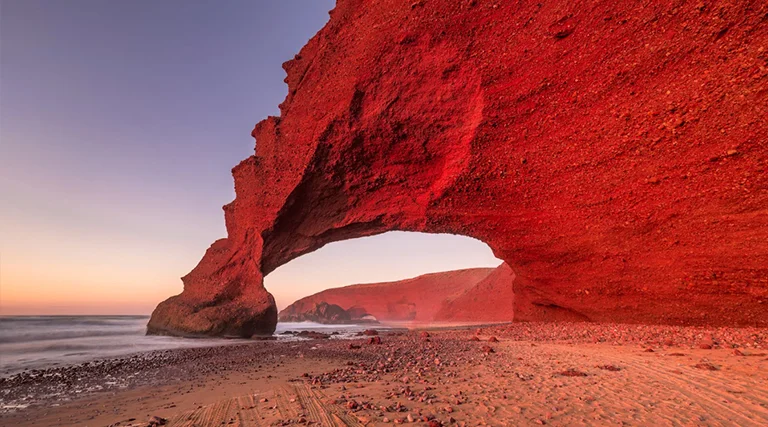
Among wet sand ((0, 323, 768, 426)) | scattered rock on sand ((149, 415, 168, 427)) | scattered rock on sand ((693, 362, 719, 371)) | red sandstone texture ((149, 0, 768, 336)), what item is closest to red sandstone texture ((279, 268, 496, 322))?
red sandstone texture ((149, 0, 768, 336))

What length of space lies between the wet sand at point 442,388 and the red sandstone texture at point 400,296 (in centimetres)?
5339

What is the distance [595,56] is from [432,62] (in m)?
4.53

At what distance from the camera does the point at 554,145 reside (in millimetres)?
9438

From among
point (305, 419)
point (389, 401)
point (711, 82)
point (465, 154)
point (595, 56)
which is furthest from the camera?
point (465, 154)

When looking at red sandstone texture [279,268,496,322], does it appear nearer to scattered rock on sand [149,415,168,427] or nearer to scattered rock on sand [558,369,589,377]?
scattered rock on sand [558,369,589,377]

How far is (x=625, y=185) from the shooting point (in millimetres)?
8789

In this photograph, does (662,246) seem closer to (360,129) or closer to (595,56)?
(595,56)

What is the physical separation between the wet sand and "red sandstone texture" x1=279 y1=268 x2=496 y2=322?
53390 millimetres

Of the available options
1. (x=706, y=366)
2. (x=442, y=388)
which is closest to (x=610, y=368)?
(x=706, y=366)

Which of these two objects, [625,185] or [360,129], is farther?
[360,129]

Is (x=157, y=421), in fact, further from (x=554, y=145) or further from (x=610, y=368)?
(x=554, y=145)

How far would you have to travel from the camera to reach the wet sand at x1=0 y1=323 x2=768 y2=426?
3156mm

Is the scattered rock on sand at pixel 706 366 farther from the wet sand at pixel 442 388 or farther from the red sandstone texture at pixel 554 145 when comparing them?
the red sandstone texture at pixel 554 145

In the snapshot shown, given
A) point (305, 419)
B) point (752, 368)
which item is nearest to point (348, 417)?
point (305, 419)
